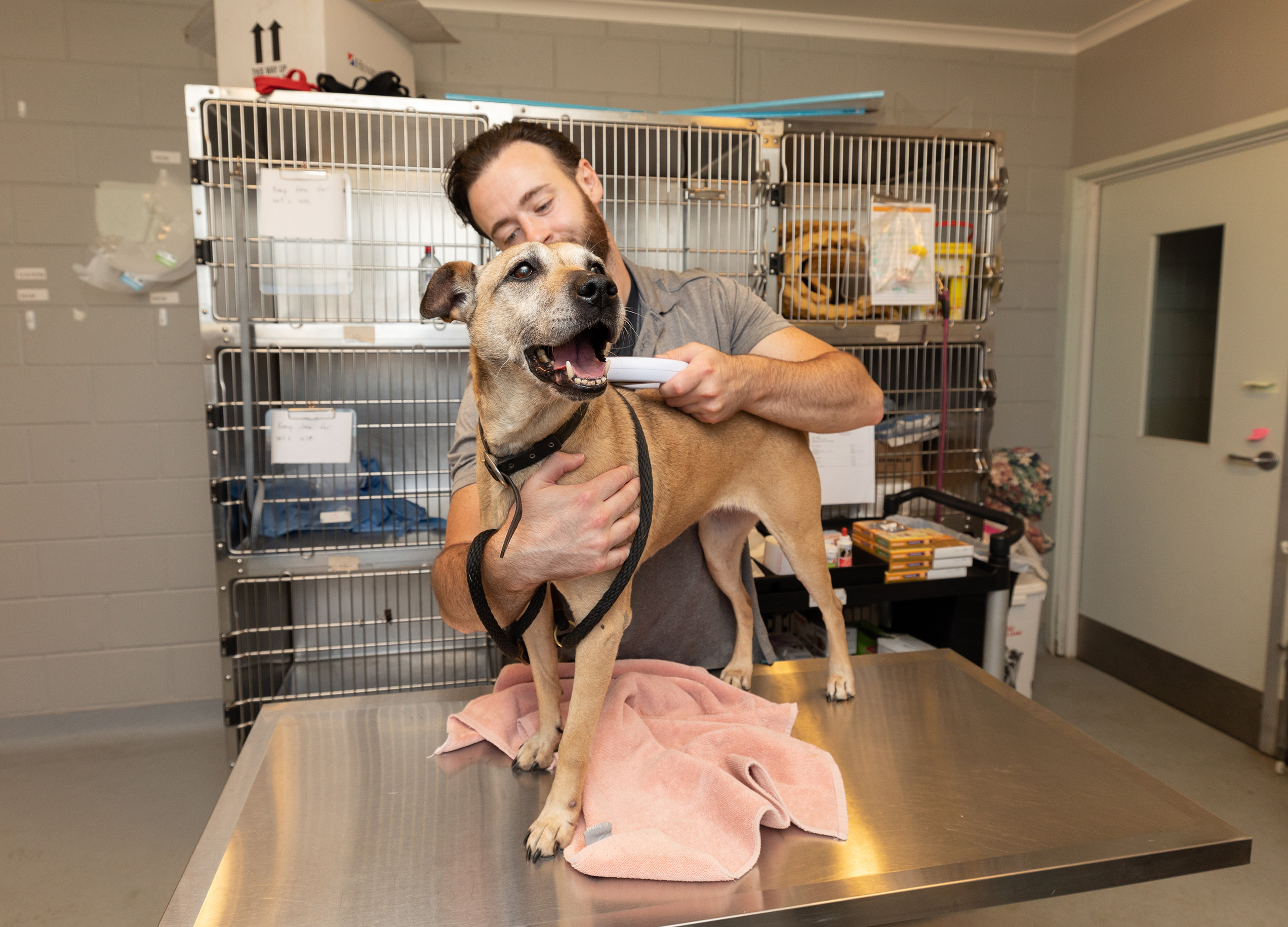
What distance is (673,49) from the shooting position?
3.79 meters

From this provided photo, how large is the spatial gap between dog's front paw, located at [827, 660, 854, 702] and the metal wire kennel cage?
1603 mm

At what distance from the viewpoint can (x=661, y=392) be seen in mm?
1408

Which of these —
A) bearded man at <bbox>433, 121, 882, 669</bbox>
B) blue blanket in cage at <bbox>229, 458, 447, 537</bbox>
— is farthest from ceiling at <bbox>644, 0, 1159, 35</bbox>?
blue blanket in cage at <bbox>229, 458, 447, 537</bbox>

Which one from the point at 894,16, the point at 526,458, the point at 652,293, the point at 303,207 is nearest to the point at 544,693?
the point at 526,458

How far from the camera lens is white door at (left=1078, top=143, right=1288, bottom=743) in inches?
134

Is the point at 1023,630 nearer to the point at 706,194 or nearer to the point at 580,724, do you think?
the point at 706,194

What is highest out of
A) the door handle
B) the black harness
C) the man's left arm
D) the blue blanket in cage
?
the man's left arm

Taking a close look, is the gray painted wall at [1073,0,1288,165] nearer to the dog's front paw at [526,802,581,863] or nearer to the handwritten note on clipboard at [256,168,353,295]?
the handwritten note on clipboard at [256,168,353,295]

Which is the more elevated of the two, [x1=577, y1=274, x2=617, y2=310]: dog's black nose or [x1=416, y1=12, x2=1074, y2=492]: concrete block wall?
[x1=416, y1=12, x2=1074, y2=492]: concrete block wall

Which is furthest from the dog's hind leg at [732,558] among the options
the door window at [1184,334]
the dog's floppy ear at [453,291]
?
the door window at [1184,334]

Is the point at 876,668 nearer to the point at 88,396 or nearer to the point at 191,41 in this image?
the point at 191,41

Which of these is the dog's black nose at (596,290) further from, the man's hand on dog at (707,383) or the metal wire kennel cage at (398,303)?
the metal wire kennel cage at (398,303)

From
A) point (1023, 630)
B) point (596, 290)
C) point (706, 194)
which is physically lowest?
point (1023, 630)

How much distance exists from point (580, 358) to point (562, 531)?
263 mm
